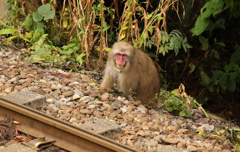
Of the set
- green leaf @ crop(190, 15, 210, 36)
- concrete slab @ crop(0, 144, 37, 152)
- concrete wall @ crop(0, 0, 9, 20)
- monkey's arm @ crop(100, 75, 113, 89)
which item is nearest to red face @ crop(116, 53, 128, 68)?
monkey's arm @ crop(100, 75, 113, 89)

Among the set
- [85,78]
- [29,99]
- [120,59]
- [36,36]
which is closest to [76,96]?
[29,99]

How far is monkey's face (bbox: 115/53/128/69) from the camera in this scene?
6.50m

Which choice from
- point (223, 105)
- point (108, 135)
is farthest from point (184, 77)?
point (108, 135)

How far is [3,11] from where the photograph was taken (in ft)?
27.8

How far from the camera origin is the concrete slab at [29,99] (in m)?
4.87

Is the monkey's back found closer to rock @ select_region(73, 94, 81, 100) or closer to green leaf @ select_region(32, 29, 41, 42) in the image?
rock @ select_region(73, 94, 81, 100)

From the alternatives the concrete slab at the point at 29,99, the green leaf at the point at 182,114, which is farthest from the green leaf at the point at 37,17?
the green leaf at the point at 182,114

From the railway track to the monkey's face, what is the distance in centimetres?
229

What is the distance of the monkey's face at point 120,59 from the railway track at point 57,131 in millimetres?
2293

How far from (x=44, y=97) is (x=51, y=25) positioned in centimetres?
352

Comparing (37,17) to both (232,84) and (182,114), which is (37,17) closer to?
(182,114)

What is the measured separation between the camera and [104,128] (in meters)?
4.43

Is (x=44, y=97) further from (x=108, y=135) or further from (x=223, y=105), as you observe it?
(x=223, y=105)

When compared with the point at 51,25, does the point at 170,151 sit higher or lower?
lower
